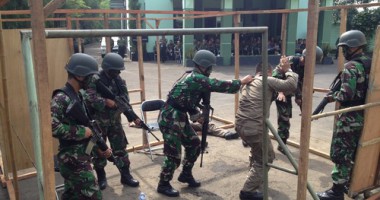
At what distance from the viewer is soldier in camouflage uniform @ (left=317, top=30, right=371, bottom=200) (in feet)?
12.2

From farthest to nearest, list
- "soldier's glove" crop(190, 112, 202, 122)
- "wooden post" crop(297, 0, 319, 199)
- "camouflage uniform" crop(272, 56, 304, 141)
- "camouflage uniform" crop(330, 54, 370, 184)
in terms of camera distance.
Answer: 1. "camouflage uniform" crop(272, 56, 304, 141)
2. "soldier's glove" crop(190, 112, 202, 122)
3. "camouflage uniform" crop(330, 54, 370, 184)
4. "wooden post" crop(297, 0, 319, 199)

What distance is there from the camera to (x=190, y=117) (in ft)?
13.9

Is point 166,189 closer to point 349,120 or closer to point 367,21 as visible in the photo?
point 349,120

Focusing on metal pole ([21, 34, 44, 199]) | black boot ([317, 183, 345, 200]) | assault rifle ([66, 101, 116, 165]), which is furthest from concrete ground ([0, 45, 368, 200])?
metal pole ([21, 34, 44, 199])

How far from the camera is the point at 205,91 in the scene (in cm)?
391

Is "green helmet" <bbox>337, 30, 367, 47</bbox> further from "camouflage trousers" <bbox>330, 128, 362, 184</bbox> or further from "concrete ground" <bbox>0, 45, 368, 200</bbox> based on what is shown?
"concrete ground" <bbox>0, 45, 368, 200</bbox>

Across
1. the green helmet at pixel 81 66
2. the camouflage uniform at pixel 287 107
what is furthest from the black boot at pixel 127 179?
the camouflage uniform at pixel 287 107

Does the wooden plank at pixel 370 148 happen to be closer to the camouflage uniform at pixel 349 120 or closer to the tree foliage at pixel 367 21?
the camouflage uniform at pixel 349 120

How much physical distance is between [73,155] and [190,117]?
1590mm

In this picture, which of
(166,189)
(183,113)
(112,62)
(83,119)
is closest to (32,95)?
(83,119)

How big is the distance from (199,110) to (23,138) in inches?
97.5

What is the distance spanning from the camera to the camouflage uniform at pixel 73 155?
9.72 ft

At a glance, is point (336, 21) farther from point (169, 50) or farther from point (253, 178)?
point (253, 178)

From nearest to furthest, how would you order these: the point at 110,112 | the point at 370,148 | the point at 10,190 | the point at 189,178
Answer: the point at 370,148
the point at 10,190
the point at 110,112
the point at 189,178
